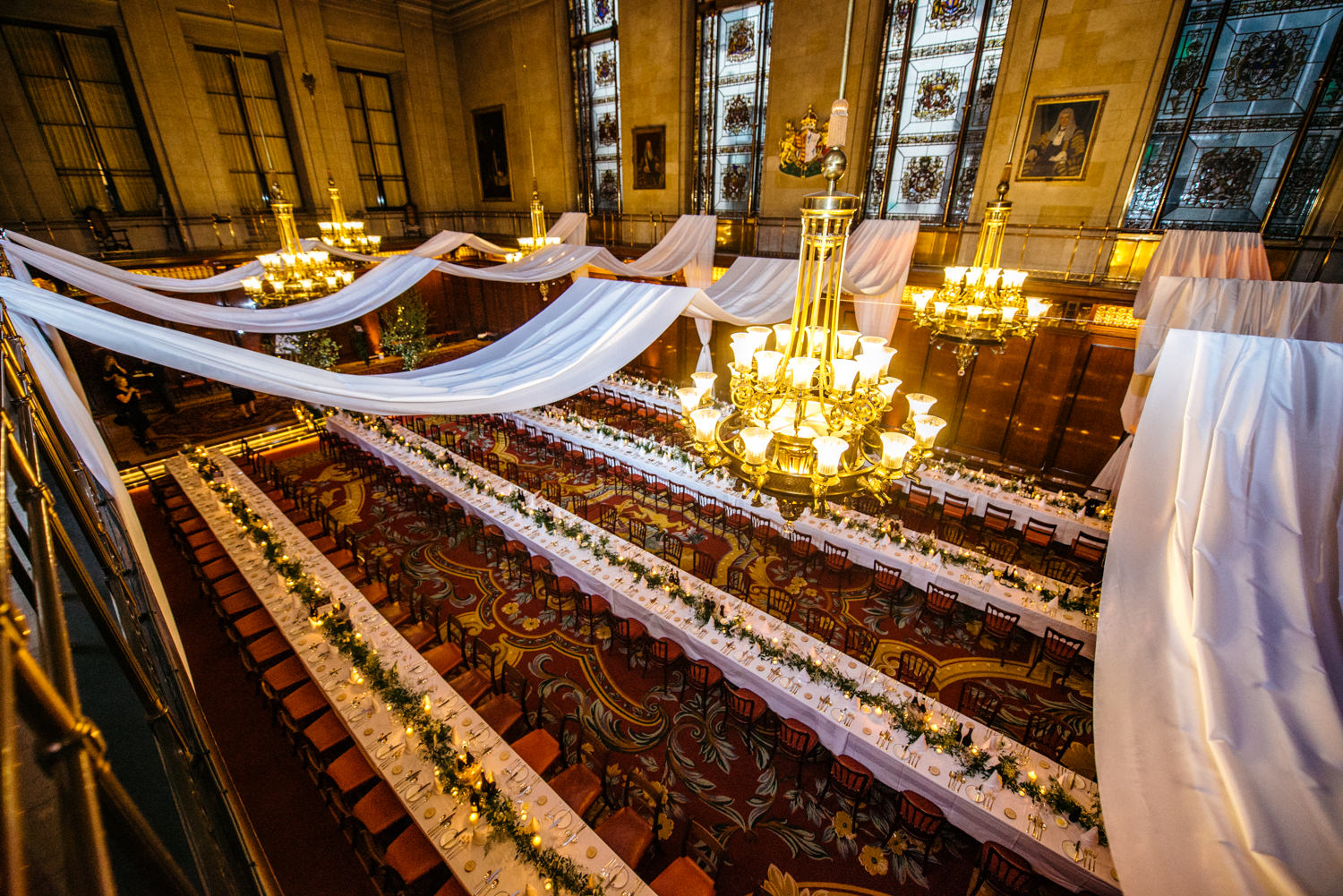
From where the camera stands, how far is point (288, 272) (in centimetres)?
862

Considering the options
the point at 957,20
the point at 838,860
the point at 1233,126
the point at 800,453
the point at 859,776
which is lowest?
the point at 838,860

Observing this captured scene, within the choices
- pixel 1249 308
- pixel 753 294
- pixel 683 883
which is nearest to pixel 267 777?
pixel 683 883

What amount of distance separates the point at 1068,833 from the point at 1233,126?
1015 cm

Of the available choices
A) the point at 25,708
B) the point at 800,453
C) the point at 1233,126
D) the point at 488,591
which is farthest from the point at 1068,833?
the point at 1233,126

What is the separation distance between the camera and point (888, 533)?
7.89 metres

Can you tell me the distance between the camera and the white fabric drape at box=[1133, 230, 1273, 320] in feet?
23.0

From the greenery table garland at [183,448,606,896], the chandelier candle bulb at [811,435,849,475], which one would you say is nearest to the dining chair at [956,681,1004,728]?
the chandelier candle bulb at [811,435,849,475]

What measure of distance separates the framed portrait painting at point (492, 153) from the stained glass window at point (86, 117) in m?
8.67

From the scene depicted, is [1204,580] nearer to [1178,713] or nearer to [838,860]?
[1178,713]

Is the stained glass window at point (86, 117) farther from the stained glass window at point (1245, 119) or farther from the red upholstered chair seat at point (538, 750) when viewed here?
the stained glass window at point (1245, 119)

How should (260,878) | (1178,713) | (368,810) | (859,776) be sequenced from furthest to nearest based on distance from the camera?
1. (859,776)
2. (368,810)
3. (1178,713)
4. (260,878)

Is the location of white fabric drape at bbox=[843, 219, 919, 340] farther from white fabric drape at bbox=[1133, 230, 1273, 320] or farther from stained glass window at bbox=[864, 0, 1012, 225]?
white fabric drape at bbox=[1133, 230, 1273, 320]

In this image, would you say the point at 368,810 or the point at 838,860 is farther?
the point at 838,860

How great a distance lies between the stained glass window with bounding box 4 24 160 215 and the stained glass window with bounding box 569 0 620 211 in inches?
422
